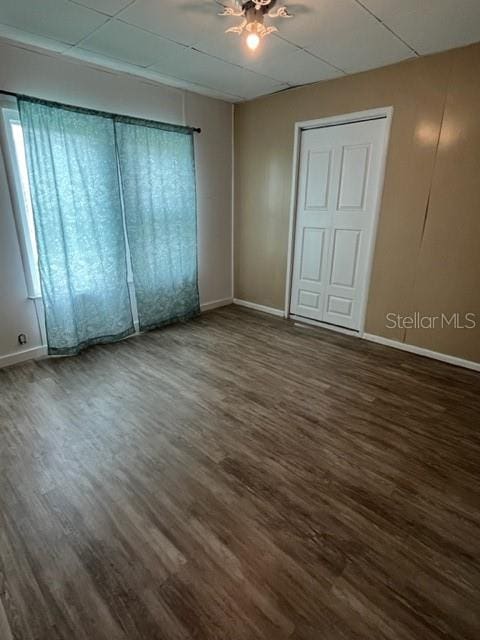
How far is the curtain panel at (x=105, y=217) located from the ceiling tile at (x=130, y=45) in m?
0.49

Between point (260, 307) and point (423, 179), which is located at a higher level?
point (423, 179)

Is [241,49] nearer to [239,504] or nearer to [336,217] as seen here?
[336,217]

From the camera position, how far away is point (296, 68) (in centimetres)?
306

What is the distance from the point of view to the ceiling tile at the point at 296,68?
2.84 meters

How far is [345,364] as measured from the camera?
319 cm

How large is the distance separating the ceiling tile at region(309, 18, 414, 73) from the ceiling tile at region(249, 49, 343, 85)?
106 mm

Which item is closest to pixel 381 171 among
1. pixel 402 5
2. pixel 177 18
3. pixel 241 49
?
pixel 402 5

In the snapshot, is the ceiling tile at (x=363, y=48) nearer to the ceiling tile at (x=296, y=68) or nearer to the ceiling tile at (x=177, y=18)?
the ceiling tile at (x=296, y=68)

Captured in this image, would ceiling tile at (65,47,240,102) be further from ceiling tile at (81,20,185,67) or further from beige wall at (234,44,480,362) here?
beige wall at (234,44,480,362)

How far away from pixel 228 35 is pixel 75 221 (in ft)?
6.29

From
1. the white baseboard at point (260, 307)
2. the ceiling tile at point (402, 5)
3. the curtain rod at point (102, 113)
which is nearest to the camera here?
the ceiling tile at point (402, 5)

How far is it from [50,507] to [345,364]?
2.51 m

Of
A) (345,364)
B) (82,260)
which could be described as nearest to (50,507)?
(82,260)

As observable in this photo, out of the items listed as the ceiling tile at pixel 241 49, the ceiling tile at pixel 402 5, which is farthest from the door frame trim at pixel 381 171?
the ceiling tile at pixel 402 5
